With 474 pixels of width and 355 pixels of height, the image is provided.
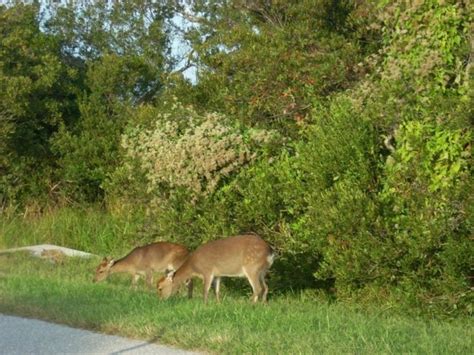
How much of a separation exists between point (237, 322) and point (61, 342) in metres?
2.05

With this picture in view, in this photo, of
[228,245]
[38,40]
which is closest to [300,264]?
[228,245]

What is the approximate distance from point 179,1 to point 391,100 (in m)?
23.4

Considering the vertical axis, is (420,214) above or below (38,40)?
below

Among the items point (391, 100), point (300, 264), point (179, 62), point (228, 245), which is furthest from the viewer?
point (179, 62)

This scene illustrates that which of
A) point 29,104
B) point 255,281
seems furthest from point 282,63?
point 29,104

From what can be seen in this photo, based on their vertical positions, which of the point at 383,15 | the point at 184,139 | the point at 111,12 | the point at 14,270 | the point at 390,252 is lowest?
the point at 14,270

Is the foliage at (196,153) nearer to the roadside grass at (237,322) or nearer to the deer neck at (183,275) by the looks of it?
the deer neck at (183,275)

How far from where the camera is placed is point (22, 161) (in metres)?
28.1

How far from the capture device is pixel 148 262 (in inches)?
640

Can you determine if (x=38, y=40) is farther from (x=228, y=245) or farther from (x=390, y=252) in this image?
(x=390, y=252)

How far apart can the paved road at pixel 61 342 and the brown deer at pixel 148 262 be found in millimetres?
4804

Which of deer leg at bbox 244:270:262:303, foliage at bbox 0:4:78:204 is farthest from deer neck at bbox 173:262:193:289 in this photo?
foliage at bbox 0:4:78:204

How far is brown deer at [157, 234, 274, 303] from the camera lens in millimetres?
14055

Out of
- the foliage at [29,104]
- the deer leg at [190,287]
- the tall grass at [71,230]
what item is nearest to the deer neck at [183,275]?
the deer leg at [190,287]
